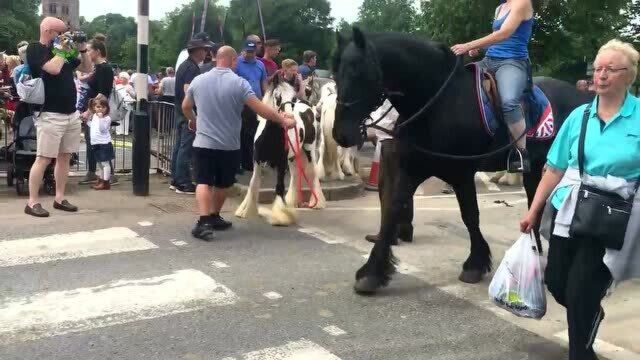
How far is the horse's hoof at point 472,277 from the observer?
18.9 ft

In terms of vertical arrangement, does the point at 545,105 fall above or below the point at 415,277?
above

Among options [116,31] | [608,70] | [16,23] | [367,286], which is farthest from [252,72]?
[116,31]

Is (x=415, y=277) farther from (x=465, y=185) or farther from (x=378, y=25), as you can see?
(x=378, y=25)

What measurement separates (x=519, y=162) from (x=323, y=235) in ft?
7.69

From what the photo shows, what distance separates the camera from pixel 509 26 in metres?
5.57

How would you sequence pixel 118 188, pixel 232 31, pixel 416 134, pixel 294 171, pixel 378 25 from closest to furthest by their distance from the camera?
pixel 416 134
pixel 294 171
pixel 118 188
pixel 232 31
pixel 378 25

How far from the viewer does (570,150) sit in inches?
A: 149

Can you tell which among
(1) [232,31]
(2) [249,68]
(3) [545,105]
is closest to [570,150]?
(3) [545,105]

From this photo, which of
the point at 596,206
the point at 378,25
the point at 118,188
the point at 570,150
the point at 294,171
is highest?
the point at 378,25

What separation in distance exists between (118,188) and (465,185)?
5.69 m

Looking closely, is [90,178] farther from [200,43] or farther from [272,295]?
[272,295]

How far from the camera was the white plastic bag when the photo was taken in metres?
4.01

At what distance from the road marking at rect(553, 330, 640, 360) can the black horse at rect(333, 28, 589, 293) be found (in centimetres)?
138

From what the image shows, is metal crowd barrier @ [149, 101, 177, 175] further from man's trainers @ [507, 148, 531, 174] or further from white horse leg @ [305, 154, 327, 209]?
man's trainers @ [507, 148, 531, 174]
